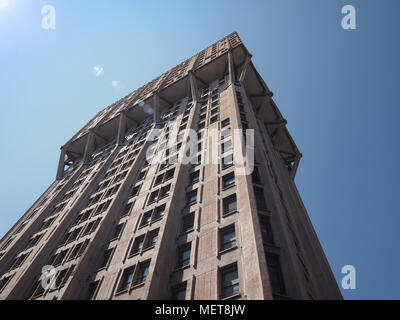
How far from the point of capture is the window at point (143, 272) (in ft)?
59.3

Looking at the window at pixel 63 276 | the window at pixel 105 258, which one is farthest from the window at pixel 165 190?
the window at pixel 63 276

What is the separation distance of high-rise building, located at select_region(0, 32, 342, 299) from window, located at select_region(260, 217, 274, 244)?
6 centimetres

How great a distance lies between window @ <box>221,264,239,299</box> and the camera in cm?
1471

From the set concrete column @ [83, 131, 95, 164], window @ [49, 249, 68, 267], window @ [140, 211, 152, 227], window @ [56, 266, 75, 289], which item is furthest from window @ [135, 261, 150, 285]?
concrete column @ [83, 131, 95, 164]

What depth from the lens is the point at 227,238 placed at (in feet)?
58.6

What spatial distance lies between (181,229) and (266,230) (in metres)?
5.79

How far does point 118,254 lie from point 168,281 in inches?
221

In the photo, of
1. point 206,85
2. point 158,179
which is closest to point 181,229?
point 158,179

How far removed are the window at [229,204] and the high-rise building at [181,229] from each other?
79mm

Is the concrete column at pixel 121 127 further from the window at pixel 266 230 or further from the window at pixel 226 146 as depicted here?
the window at pixel 266 230

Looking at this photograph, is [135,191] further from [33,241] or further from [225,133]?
[33,241]

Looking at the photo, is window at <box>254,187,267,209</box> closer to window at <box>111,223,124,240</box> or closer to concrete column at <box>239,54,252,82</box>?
window at <box>111,223,124,240</box>

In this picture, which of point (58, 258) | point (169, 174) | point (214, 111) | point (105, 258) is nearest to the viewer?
point (105, 258)
